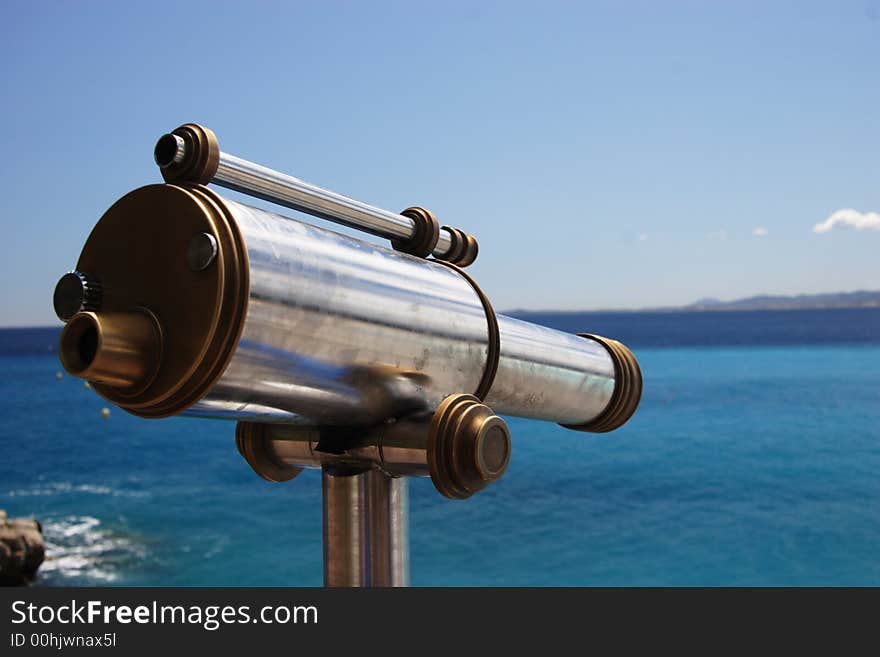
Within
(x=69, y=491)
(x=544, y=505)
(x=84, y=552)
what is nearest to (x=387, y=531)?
(x=84, y=552)

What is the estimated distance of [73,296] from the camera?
47 centimetres

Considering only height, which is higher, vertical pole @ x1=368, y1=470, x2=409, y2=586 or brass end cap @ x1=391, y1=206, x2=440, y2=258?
brass end cap @ x1=391, y1=206, x2=440, y2=258

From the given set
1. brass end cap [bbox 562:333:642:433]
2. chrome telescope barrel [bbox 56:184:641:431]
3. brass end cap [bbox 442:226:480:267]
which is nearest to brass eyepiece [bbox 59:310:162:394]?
chrome telescope barrel [bbox 56:184:641:431]

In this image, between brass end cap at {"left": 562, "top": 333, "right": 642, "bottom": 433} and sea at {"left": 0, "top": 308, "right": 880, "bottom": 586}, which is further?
sea at {"left": 0, "top": 308, "right": 880, "bottom": 586}

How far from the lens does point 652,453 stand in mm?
17562

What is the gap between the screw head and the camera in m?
0.43

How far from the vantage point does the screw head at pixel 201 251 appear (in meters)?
0.43

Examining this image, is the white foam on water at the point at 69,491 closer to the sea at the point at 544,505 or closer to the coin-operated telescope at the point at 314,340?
the sea at the point at 544,505

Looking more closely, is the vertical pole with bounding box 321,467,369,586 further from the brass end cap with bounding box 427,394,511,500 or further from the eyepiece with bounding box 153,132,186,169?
the eyepiece with bounding box 153,132,186,169

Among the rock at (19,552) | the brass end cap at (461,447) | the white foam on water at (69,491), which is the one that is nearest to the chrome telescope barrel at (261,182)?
the brass end cap at (461,447)

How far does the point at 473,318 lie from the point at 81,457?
1955 cm
